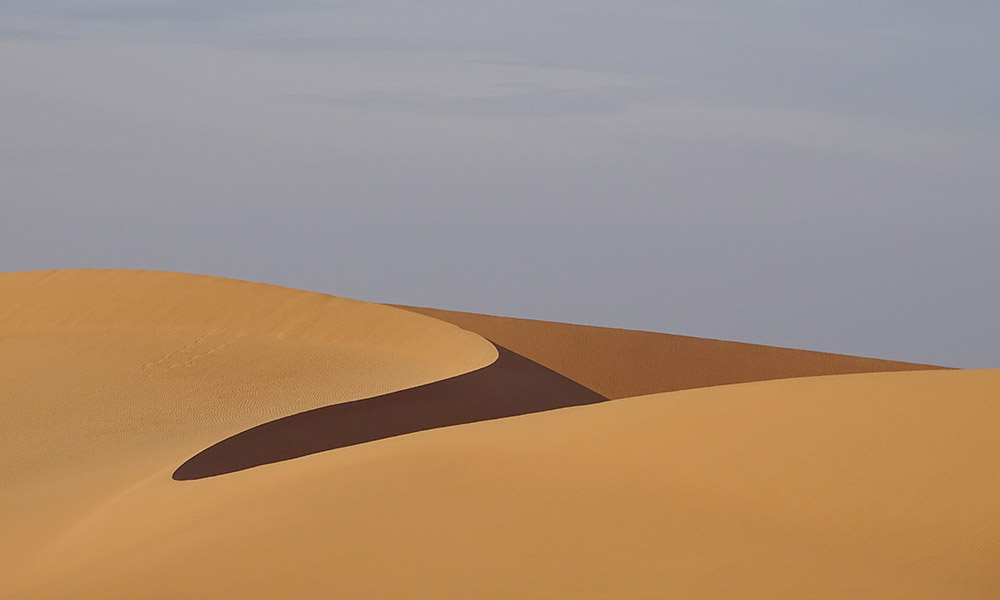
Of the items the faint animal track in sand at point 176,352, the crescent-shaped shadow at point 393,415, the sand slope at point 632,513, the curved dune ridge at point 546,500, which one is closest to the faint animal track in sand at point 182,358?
the faint animal track in sand at point 176,352

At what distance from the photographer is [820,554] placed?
557cm

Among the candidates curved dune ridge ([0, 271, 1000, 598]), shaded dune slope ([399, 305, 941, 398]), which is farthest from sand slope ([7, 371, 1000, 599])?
shaded dune slope ([399, 305, 941, 398])

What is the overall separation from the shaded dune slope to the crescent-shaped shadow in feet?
10.4

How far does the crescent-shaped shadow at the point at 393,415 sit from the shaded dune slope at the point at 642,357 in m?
3.18

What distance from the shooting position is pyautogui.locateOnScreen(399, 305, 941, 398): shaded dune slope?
69.8 ft

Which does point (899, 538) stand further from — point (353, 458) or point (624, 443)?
point (353, 458)

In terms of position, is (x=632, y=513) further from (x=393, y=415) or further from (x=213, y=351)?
(x=213, y=351)

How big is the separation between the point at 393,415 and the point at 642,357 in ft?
31.8

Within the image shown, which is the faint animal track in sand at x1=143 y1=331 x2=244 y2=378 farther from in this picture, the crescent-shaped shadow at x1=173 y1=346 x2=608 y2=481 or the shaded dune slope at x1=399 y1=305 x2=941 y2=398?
the shaded dune slope at x1=399 y1=305 x2=941 y2=398

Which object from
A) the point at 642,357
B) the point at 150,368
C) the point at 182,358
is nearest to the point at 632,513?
the point at 150,368

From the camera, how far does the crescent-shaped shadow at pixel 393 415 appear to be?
11195 mm

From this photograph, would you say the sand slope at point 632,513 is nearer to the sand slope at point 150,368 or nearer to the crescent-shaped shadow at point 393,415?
the sand slope at point 150,368

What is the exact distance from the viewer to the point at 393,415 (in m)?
13.7

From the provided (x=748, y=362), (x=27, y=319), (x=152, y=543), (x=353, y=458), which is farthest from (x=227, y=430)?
(x=748, y=362)
